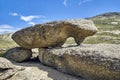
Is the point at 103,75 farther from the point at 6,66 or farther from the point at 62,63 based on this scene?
the point at 6,66

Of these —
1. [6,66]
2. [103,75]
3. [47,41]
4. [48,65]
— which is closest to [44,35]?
[47,41]

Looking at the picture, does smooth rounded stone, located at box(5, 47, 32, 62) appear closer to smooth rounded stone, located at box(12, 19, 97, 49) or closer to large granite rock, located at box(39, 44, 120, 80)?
smooth rounded stone, located at box(12, 19, 97, 49)

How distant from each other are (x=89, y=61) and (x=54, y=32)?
7.35 meters

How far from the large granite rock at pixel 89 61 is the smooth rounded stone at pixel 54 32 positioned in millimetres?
1871

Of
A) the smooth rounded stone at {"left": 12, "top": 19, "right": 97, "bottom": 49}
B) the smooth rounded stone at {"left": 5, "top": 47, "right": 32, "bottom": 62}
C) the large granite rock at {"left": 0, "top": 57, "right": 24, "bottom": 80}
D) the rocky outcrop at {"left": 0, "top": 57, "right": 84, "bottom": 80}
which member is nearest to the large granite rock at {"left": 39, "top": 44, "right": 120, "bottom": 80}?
the rocky outcrop at {"left": 0, "top": 57, "right": 84, "bottom": 80}

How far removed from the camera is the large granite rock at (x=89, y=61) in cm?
2423

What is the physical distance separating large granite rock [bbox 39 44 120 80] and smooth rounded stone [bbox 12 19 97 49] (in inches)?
73.7

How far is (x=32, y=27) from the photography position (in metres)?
31.9

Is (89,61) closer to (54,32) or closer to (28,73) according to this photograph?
(28,73)

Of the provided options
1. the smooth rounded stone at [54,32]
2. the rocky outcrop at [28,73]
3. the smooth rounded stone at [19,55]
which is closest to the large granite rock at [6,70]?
the rocky outcrop at [28,73]

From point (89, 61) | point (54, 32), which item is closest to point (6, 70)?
point (54, 32)

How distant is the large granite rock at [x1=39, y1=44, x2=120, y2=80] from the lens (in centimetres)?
2423

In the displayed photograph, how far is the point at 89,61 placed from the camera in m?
25.7

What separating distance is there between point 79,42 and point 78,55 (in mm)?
5902
